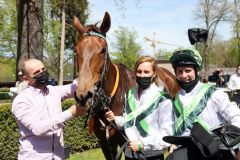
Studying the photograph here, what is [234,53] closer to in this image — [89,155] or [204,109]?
[89,155]

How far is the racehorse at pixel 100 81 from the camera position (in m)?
4.12

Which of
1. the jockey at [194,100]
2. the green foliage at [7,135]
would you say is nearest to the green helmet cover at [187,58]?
Answer: the jockey at [194,100]

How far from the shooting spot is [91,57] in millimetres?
4324

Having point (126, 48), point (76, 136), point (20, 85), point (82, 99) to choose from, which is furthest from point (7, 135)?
point (126, 48)

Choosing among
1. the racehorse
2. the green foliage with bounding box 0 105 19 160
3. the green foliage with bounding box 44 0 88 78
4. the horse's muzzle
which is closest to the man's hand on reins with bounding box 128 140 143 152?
the racehorse

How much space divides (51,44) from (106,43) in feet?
111

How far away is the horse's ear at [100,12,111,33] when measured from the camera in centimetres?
466

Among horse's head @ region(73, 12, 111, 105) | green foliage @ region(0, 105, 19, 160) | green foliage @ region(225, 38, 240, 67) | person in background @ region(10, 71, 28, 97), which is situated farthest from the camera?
green foliage @ region(225, 38, 240, 67)

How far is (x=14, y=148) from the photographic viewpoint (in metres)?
7.65

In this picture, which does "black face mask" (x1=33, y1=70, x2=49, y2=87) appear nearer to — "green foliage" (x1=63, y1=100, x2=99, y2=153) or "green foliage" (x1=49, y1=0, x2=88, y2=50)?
"green foliage" (x1=63, y1=100, x2=99, y2=153)

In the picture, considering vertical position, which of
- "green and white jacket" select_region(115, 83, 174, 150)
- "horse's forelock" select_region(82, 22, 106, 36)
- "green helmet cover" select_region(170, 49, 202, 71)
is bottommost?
"green and white jacket" select_region(115, 83, 174, 150)

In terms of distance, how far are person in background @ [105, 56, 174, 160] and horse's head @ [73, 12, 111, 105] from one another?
495 millimetres

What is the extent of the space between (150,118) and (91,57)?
115 cm

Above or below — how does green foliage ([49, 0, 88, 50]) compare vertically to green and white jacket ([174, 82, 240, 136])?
above
